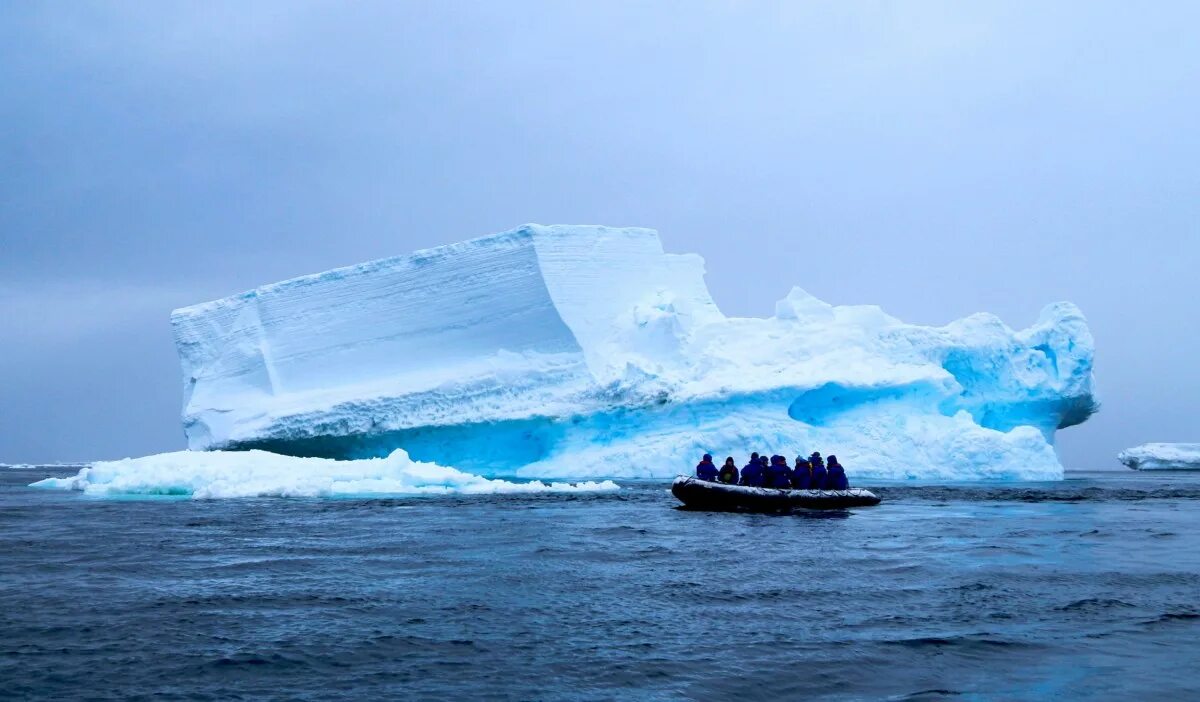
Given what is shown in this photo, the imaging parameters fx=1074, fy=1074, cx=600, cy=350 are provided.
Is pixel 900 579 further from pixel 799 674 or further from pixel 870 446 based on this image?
pixel 870 446

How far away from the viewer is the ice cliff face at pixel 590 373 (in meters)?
19.1

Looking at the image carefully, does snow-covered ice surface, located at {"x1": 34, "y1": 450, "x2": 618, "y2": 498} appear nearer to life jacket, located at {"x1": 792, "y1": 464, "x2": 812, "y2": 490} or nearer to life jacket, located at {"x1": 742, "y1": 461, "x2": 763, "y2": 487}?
life jacket, located at {"x1": 742, "y1": 461, "x2": 763, "y2": 487}

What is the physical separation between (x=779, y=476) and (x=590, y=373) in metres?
7.68

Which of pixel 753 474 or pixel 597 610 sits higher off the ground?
pixel 753 474

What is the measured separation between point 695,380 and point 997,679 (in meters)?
15.4

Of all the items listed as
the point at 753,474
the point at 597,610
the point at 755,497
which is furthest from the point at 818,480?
the point at 597,610

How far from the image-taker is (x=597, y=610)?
19.6 feet

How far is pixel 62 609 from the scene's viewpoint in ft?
19.4

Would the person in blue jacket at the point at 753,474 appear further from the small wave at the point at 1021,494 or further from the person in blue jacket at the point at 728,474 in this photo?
the small wave at the point at 1021,494

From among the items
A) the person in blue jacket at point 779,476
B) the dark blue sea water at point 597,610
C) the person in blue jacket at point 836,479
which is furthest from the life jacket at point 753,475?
the dark blue sea water at point 597,610

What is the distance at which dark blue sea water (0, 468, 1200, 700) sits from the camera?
444 centimetres

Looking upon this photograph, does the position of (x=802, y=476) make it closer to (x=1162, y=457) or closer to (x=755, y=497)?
(x=755, y=497)

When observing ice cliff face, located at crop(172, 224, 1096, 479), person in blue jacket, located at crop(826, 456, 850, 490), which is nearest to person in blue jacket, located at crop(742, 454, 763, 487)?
person in blue jacket, located at crop(826, 456, 850, 490)

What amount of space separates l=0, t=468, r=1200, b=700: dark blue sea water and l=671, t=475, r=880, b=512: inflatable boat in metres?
1.49
